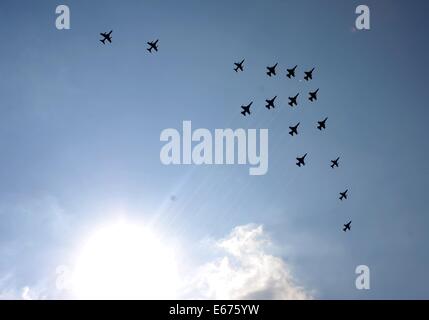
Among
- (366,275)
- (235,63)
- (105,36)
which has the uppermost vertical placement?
(105,36)

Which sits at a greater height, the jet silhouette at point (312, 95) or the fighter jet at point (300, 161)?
the jet silhouette at point (312, 95)

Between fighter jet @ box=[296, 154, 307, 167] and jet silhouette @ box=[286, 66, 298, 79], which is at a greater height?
jet silhouette @ box=[286, 66, 298, 79]

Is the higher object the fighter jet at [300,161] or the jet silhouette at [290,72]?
the jet silhouette at [290,72]

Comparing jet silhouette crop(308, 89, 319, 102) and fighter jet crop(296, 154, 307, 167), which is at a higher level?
jet silhouette crop(308, 89, 319, 102)
